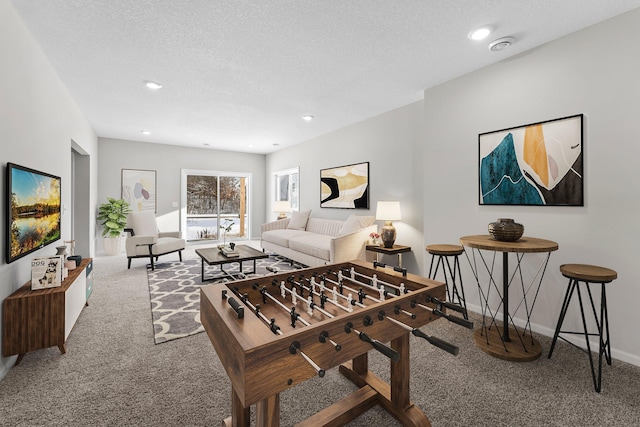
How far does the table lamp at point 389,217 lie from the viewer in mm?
3990

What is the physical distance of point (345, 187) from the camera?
5426mm

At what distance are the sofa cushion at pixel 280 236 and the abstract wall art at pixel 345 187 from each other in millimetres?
846

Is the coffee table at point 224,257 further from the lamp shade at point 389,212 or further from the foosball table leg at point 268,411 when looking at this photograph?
the foosball table leg at point 268,411

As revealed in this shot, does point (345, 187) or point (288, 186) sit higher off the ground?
point (288, 186)

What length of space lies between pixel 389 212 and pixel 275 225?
3.15 m

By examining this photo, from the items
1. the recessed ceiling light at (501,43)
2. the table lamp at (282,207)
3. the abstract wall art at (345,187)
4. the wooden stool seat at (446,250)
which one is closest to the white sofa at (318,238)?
the abstract wall art at (345,187)

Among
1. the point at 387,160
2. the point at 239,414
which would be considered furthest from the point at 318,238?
the point at 239,414

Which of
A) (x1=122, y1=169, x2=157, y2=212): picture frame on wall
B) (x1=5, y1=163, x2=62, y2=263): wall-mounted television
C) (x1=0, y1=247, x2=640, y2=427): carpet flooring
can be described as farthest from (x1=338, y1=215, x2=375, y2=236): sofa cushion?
(x1=122, y1=169, x2=157, y2=212): picture frame on wall

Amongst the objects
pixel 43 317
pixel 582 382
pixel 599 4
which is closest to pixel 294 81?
pixel 599 4

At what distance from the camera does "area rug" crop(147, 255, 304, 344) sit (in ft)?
8.66

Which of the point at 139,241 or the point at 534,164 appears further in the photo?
the point at 139,241

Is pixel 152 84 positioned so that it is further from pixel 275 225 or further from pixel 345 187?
pixel 275 225

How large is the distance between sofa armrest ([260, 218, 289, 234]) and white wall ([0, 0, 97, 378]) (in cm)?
346

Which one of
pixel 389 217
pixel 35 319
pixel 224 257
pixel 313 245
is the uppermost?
pixel 389 217
